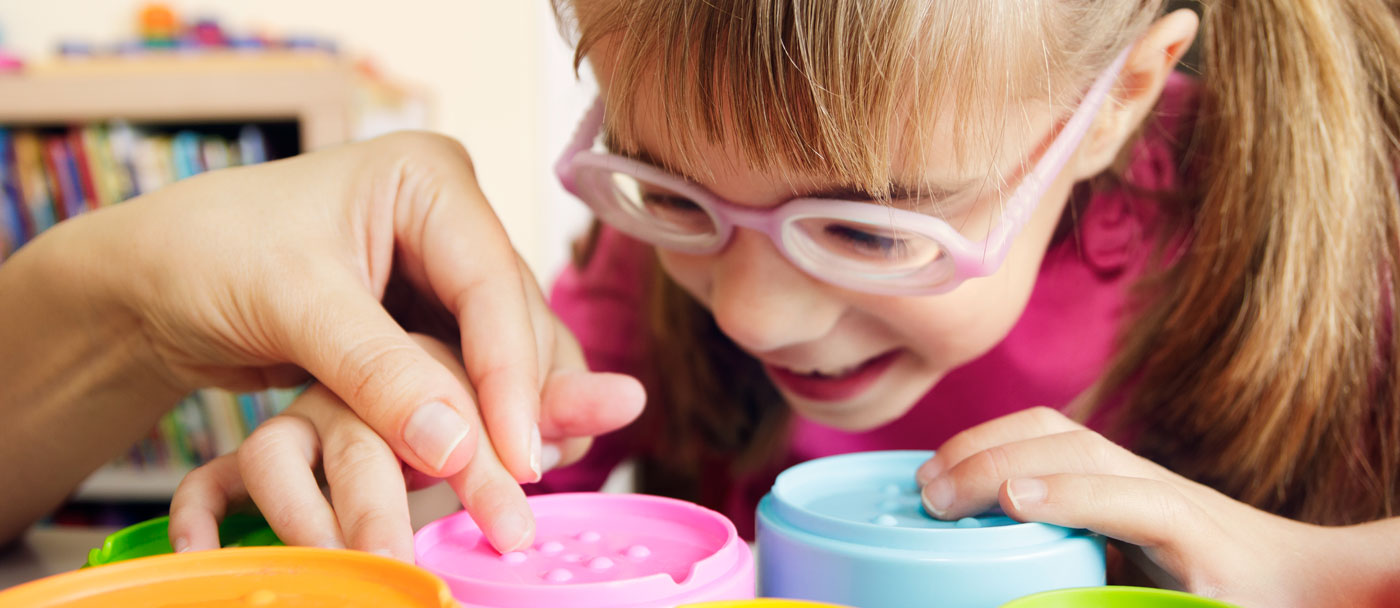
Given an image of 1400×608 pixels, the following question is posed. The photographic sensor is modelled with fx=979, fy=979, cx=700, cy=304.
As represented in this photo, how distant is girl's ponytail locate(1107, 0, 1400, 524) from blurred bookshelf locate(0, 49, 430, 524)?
1.13 metres

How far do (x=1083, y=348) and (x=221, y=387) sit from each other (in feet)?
2.44

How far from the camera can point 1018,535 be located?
0.39 meters

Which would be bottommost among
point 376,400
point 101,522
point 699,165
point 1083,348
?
point 101,522

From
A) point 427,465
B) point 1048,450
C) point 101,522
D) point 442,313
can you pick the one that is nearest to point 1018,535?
point 1048,450

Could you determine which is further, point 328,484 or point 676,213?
point 676,213

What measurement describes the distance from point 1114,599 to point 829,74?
10.7 inches

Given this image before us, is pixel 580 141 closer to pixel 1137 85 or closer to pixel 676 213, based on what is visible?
pixel 676 213

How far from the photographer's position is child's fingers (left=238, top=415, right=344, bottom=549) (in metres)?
0.43

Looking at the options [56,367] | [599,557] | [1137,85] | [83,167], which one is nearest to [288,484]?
[599,557]

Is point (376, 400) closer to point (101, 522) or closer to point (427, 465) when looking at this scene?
point (427, 465)

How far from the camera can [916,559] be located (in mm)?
366

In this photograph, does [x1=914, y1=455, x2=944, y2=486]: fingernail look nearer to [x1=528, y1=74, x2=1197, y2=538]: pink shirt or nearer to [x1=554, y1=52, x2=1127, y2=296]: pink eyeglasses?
[x1=554, y1=52, x2=1127, y2=296]: pink eyeglasses

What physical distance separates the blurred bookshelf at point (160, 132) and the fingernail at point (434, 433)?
3.32ft

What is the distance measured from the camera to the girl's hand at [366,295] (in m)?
0.48
